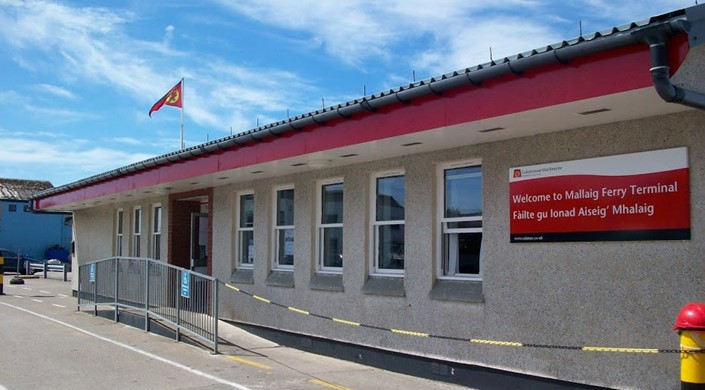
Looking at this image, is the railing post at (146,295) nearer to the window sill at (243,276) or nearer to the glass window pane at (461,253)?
the window sill at (243,276)

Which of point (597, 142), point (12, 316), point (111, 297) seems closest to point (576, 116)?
point (597, 142)

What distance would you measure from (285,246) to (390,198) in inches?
129

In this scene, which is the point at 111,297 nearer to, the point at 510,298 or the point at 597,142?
the point at 510,298

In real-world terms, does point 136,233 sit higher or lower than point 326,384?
higher

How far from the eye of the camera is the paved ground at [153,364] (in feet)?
28.5

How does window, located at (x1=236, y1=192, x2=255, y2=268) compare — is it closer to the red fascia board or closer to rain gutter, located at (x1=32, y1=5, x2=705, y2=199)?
the red fascia board

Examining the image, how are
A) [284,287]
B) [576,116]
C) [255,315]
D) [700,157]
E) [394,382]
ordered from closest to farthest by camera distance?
1. [700,157]
2. [576,116]
3. [394,382]
4. [284,287]
5. [255,315]

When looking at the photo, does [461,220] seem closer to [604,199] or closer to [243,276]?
[604,199]

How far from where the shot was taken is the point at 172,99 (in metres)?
21.2

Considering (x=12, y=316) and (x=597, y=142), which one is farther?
(x=12, y=316)

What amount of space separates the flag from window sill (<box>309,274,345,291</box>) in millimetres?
11526

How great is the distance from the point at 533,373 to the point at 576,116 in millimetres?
2938

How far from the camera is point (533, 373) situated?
305 inches

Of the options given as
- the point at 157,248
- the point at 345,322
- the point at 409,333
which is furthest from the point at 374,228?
the point at 157,248
